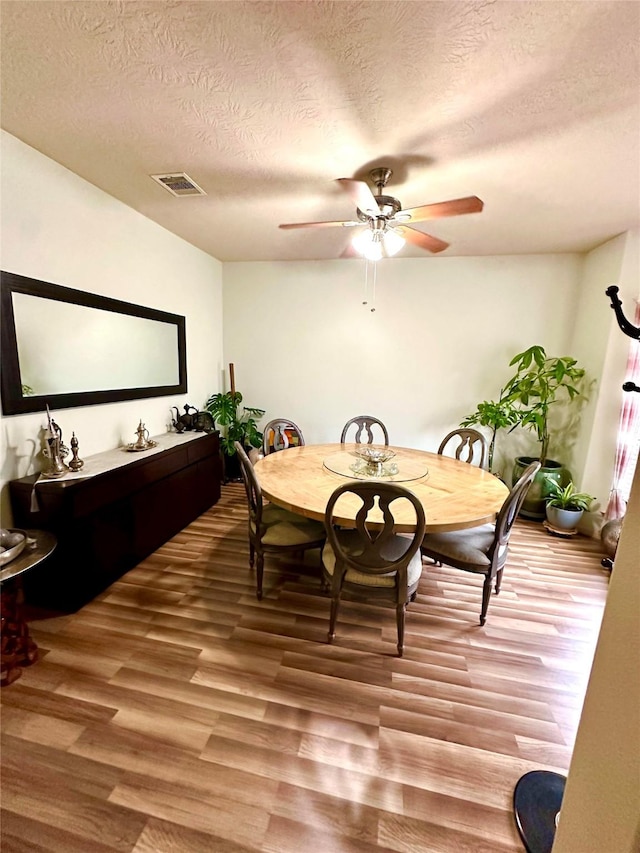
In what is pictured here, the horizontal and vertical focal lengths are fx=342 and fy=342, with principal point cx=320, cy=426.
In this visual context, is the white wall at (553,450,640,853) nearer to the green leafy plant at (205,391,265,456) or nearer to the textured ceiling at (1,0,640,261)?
the textured ceiling at (1,0,640,261)

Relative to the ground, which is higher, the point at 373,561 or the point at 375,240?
the point at 375,240

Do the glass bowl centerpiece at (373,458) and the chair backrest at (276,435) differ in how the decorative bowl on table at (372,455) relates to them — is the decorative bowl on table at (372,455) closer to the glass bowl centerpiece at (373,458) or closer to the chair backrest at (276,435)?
the glass bowl centerpiece at (373,458)

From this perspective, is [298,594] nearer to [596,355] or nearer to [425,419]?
[425,419]

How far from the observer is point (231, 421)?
4.07 meters

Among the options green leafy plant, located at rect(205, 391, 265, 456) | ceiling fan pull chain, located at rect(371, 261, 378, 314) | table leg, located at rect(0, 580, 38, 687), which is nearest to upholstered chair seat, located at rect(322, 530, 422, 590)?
table leg, located at rect(0, 580, 38, 687)

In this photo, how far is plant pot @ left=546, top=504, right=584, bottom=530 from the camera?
3105 mm

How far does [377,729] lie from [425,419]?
313 cm

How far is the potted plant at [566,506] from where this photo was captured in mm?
3117

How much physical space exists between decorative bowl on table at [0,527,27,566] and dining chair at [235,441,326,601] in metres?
1.11

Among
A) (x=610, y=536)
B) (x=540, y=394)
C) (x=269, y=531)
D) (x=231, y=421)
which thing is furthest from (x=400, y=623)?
(x=231, y=421)

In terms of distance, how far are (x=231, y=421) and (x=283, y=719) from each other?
304cm

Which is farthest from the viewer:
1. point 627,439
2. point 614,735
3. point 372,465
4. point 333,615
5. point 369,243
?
point 627,439

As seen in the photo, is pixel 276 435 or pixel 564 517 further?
pixel 276 435

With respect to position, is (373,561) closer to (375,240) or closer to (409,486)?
(409,486)
